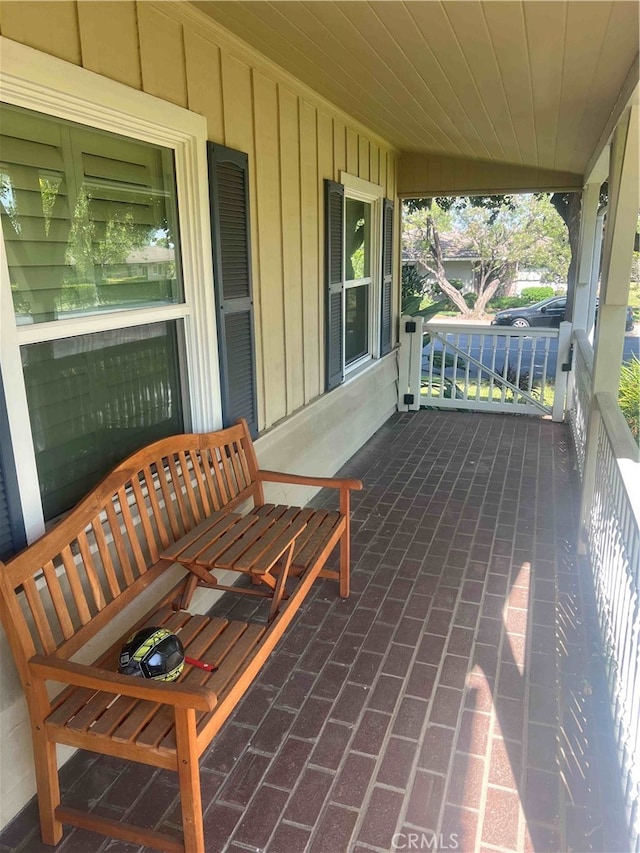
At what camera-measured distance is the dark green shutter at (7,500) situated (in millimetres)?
1723

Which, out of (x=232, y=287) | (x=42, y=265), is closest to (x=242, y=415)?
(x=232, y=287)

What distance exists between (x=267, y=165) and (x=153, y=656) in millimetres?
2599

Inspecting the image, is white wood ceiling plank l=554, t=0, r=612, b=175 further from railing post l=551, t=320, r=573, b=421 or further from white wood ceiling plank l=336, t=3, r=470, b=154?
railing post l=551, t=320, r=573, b=421

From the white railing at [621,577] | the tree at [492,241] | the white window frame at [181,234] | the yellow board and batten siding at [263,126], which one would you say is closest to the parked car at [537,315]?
the tree at [492,241]

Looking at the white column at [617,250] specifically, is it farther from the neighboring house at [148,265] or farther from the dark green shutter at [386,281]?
the dark green shutter at [386,281]

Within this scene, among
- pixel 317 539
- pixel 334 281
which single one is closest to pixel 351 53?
pixel 334 281

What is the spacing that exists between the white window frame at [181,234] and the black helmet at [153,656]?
468 mm

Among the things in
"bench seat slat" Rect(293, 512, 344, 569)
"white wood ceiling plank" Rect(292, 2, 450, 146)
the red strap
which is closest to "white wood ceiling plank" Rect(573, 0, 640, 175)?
"white wood ceiling plank" Rect(292, 2, 450, 146)

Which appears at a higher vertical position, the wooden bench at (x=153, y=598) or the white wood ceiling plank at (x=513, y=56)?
the white wood ceiling plank at (x=513, y=56)

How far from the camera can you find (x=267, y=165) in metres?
3.24

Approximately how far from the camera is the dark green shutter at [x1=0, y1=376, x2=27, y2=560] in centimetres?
172

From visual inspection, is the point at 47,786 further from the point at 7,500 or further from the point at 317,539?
the point at 317,539

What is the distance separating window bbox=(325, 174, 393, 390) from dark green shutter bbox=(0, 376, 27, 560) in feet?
9.30

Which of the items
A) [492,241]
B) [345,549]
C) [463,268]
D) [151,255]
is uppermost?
[492,241]
